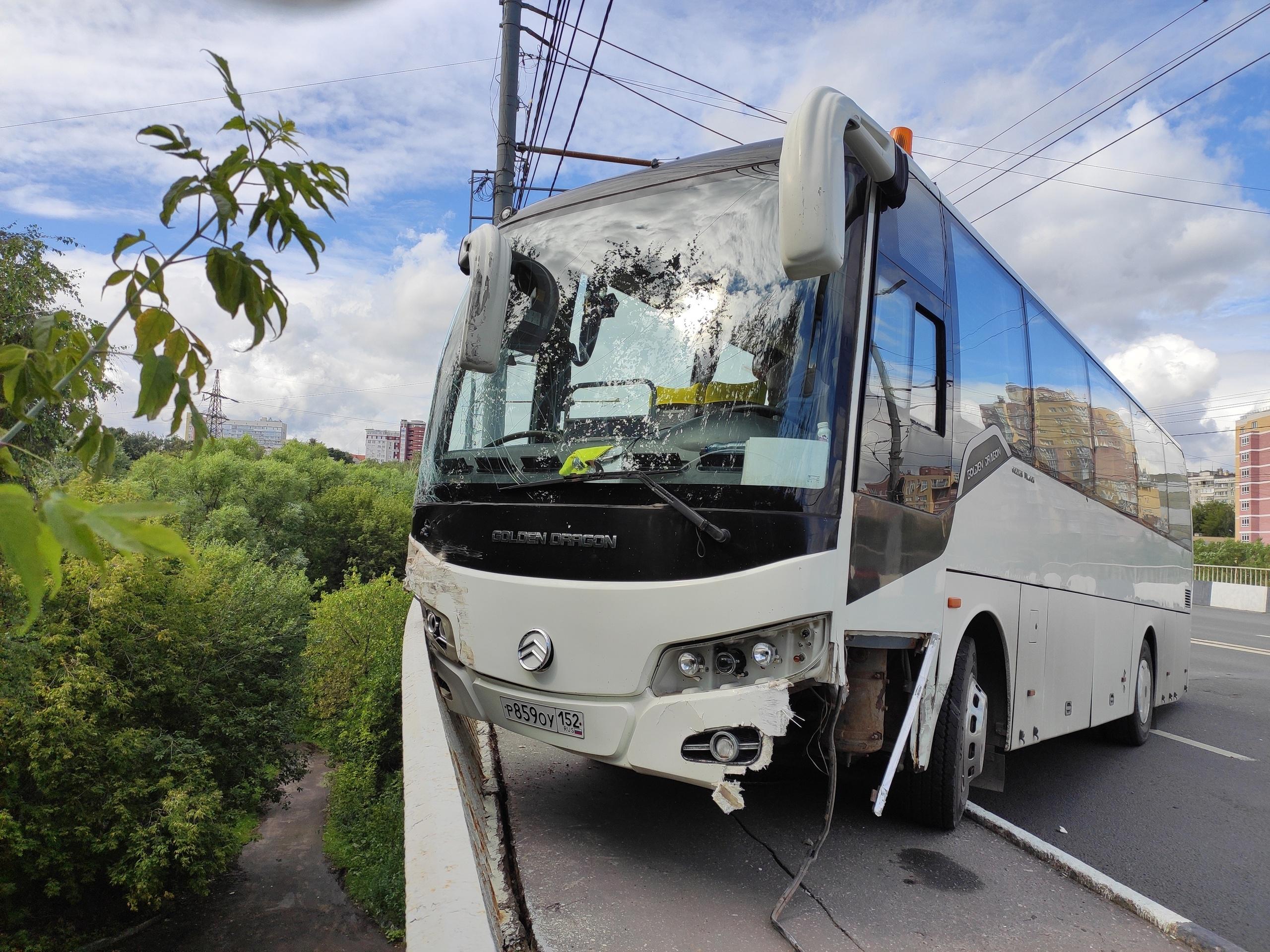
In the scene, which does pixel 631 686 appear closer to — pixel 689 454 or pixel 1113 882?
pixel 689 454

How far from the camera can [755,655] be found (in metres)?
3.54

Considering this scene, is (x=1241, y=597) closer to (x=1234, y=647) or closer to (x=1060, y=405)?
(x=1234, y=647)

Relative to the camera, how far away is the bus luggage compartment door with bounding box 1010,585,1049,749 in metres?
5.48

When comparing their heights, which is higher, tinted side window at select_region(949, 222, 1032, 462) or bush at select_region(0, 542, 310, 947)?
tinted side window at select_region(949, 222, 1032, 462)

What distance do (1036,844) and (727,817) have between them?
161cm

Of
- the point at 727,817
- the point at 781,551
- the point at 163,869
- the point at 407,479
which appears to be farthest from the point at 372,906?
the point at 407,479

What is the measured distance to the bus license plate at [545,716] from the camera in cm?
384

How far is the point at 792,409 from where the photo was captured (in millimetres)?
3801

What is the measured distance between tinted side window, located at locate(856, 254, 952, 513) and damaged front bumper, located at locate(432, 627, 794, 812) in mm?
1055

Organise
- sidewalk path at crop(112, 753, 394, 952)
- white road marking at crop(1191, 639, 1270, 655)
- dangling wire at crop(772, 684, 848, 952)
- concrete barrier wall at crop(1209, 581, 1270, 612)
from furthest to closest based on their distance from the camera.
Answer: concrete barrier wall at crop(1209, 581, 1270, 612) → sidewalk path at crop(112, 753, 394, 952) → white road marking at crop(1191, 639, 1270, 655) → dangling wire at crop(772, 684, 848, 952)

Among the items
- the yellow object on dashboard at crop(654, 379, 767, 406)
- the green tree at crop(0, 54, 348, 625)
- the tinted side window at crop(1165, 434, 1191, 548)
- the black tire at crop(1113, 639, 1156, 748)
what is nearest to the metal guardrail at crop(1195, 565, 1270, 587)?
the tinted side window at crop(1165, 434, 1191, 548)

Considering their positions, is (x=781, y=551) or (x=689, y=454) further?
(x=689, y=454)

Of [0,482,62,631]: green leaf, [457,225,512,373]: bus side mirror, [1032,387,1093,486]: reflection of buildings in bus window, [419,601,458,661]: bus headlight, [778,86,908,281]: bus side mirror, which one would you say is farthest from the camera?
[1032,387,1093,486]: reflection of buildings in bus window

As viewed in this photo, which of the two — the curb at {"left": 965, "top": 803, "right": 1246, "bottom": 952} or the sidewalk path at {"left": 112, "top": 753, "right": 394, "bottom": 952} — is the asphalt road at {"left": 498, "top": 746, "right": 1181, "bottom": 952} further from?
the sidewalk path at {"left": 112, "top": 753, "right": 394, "bottom": 952}
